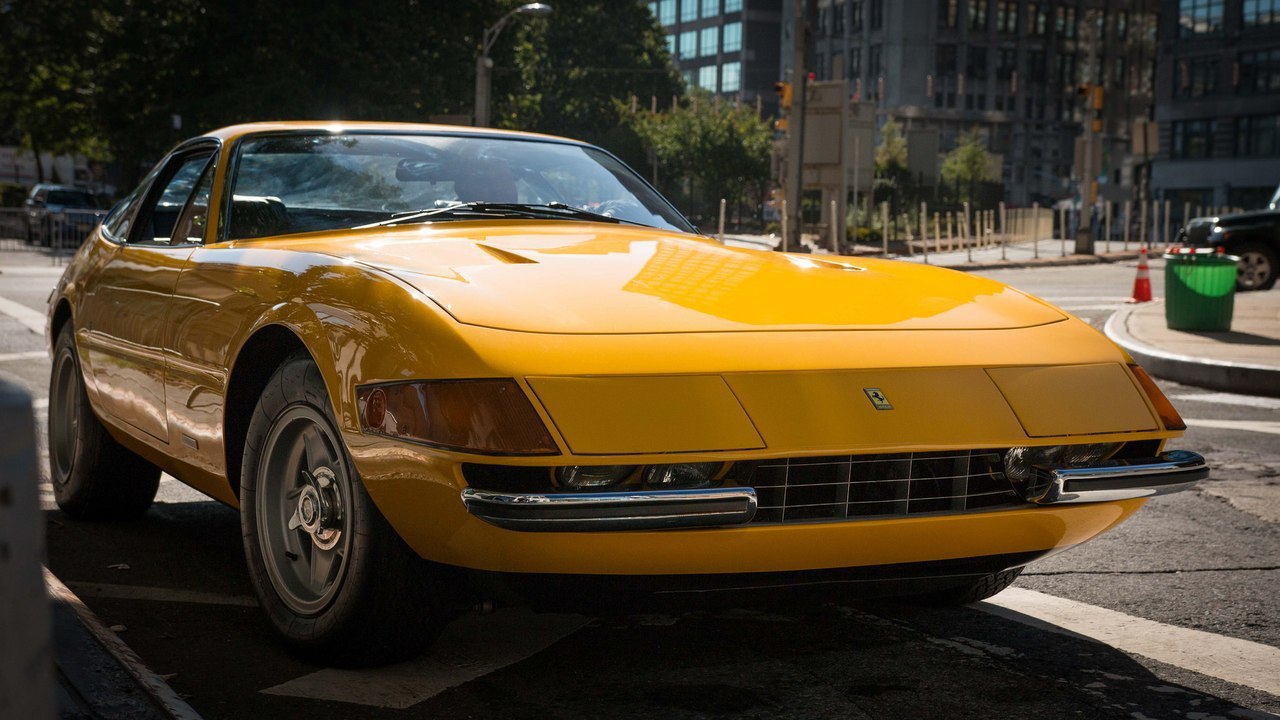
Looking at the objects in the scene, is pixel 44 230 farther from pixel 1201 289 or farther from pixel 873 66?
pixel 873 66

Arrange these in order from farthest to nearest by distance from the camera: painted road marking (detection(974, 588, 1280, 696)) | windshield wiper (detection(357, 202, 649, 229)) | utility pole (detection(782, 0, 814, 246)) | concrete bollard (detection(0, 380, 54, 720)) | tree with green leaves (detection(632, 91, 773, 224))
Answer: tree with green leaves (detection(632, 91, 773, 224))
utility pole (detection(782, 0, 814, 246))
windshield wiper (detection(357, 202, 649, 229))
painted road marking (detection(974, 588, 1280, 696))
concrete bollard (detection(0, 380, 54, 720))

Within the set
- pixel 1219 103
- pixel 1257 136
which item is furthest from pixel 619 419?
pixel 1219 103

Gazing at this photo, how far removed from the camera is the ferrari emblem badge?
313 cm

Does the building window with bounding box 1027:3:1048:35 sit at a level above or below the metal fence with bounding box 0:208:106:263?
above

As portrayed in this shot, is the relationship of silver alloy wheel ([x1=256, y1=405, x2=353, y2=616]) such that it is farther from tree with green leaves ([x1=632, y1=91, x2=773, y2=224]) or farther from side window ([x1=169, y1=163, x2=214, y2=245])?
tree with green leaves ([x1=632, y1=91, x2=773, y2=224])

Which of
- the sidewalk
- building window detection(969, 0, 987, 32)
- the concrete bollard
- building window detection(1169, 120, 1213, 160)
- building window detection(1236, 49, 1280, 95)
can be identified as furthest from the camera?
building window detection(969, 0, 987, 32)

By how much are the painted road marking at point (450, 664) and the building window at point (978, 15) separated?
9002 cm

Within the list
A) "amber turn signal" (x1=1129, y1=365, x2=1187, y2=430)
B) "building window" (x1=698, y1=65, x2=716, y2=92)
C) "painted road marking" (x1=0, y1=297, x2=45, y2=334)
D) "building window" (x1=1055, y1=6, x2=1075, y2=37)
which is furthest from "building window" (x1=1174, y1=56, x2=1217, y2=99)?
"amber turn signal" (x1=1129, y1=365, x2=1187, y2=430)

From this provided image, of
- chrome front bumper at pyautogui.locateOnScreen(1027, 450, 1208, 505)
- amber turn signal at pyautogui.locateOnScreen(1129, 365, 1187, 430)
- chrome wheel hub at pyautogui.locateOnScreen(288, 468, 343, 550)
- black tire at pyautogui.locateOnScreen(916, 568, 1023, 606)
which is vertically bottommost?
black tire at pyautogui.locateOnScreen(916, 568, 1023, 606)

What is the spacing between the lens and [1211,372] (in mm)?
10859

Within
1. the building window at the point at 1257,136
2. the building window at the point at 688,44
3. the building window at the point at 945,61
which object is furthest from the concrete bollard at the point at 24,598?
the building window at the point at 688,44

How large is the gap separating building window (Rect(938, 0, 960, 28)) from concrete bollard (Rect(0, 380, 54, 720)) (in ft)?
297

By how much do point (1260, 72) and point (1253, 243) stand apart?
53.4m

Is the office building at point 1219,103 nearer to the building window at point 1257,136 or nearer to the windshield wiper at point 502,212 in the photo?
the building window at point 1257,136
